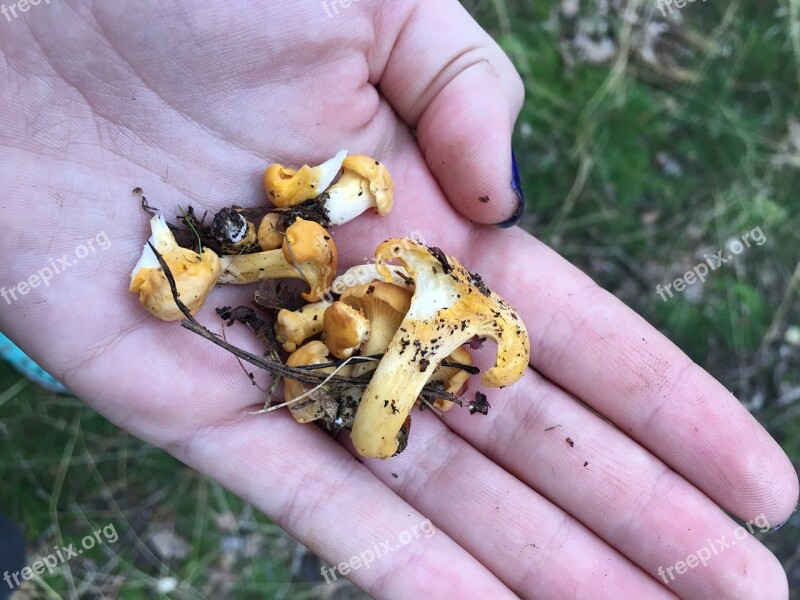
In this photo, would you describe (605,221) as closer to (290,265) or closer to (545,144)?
(545,144)

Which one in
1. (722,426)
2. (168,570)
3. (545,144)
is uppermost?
(545,144)

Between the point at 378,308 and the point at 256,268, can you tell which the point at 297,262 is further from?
the point at 378,308

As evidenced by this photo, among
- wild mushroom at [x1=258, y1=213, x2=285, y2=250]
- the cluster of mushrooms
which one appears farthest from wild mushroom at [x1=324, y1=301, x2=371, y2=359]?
wild mushroom at [x1=258, y1=213, x2=285, y2=250]

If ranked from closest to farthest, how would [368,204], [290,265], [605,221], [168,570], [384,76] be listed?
[290,265] < [368,204] < [384,76] < [168,570] < [605,221]

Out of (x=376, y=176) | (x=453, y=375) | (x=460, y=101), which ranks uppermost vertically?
(x=460, y=101)

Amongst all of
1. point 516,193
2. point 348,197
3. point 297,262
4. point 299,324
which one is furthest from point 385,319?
point 516,193

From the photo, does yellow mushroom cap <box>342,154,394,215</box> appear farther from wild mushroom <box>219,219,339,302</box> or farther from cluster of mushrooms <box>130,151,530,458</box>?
wild mushroom <box>219,219,339,302</box>

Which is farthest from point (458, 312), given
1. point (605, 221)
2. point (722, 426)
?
point (605, 221)
